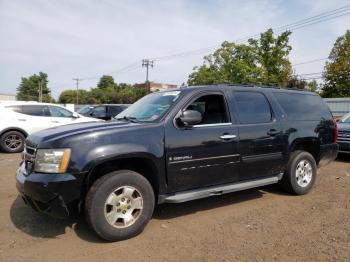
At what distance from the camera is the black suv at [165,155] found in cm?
374

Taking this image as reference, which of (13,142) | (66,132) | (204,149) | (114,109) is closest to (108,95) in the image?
(114,109)

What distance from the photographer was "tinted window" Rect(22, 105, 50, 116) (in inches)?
435

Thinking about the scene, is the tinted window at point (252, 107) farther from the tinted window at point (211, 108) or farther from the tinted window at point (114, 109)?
the tinted window at point (114, 109)

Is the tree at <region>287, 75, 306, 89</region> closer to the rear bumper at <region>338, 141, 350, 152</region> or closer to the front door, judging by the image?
the rear bumper at <region>338, 141, 350, 152</region>

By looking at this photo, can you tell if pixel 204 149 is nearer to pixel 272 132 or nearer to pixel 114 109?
pixel 272 132

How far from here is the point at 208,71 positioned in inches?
1908

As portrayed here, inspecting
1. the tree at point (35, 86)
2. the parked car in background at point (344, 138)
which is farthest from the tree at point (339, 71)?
the tree at point (35, 86)

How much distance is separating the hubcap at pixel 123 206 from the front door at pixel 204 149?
49 centimetres

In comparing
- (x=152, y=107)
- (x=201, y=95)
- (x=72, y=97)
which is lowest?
(x=152, y=107)

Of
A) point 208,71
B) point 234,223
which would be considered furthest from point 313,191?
point 208,71

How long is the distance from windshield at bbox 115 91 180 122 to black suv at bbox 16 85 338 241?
2 cm

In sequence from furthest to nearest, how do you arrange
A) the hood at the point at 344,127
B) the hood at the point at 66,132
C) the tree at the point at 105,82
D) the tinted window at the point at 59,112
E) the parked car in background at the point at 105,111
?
the tree at the point at 105,82
the parked car in background at the point at 105,111
the tinted window at the point at 59,112
the hood at the point at 344,127
the hood at the point at 66,132

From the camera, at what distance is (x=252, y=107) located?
530 centimetres

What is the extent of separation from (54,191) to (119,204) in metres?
0.75
